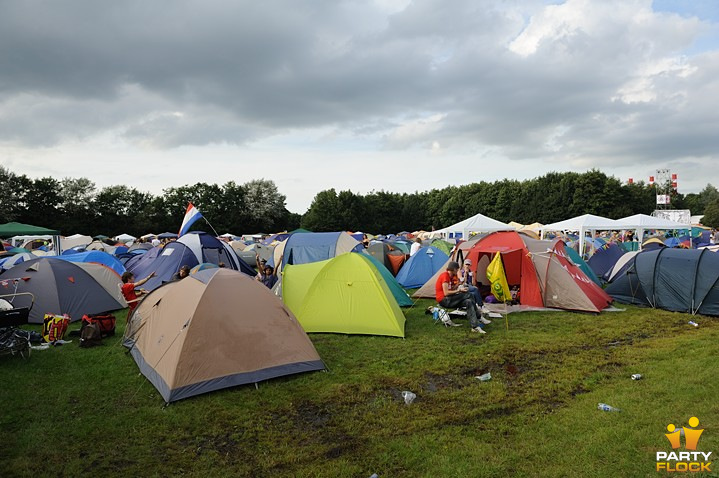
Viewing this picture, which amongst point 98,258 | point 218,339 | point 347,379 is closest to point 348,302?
point 347,379

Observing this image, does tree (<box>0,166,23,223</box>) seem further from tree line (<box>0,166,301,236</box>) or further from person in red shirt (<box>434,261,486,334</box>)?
person in red shirt (<box>434,261,486,334</box>)

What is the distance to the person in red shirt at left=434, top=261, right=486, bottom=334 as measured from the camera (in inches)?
364

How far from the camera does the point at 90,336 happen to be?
8.28 m

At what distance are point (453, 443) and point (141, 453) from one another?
124 inches

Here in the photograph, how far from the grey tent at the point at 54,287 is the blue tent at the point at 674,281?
1421 centimetres

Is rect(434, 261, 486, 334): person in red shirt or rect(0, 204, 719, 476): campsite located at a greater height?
rect(434, 261, 486, 334): person in red shirt

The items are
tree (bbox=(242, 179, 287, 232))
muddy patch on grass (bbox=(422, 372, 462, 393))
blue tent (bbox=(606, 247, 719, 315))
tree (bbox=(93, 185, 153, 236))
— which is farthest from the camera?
tree (bbox=(242, 179, 287, 232))

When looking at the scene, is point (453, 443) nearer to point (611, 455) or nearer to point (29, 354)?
point (611, 455)

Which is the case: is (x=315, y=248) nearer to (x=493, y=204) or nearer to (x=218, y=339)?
(x=218, y=339)

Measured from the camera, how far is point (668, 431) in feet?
14.6

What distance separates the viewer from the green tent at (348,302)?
8594mm

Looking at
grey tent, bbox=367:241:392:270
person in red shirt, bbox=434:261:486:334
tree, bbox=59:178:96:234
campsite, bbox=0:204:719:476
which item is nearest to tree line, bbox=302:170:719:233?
tree, bbox=59:178:96:234

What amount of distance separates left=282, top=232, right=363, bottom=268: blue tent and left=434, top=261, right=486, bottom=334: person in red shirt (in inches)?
239

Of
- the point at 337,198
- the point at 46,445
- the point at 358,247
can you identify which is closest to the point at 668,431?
the point at 46,445
